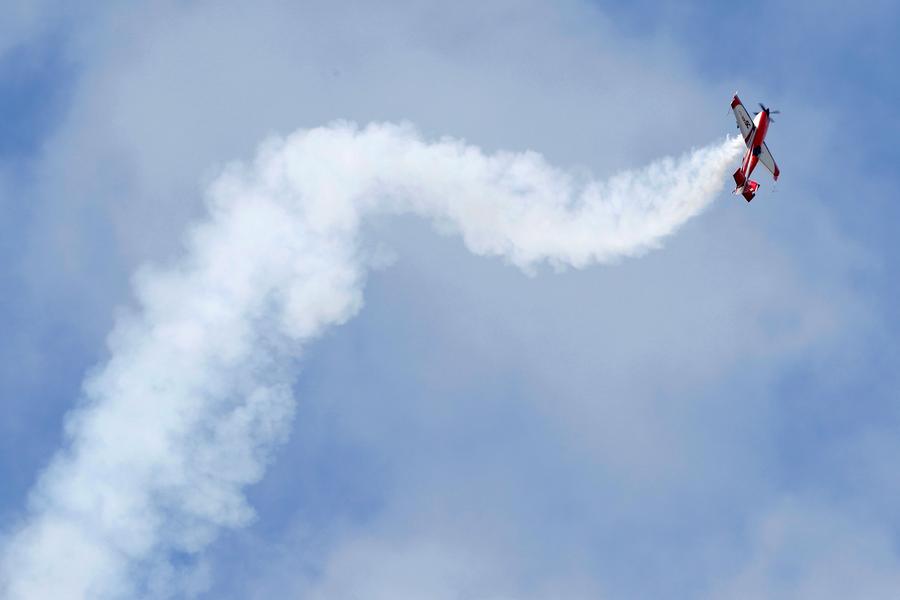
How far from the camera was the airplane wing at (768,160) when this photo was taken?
165 m

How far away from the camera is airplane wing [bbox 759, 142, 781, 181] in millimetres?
164875

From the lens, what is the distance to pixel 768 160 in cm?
16612

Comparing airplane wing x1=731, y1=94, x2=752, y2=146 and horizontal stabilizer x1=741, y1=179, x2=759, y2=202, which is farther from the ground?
airplane wing x1=731, y1=94, x2=752, y2=146

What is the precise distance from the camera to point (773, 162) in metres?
167

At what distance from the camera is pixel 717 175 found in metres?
163

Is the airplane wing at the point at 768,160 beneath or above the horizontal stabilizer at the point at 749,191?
above

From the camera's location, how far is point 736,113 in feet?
536

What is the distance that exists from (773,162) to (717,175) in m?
6.41

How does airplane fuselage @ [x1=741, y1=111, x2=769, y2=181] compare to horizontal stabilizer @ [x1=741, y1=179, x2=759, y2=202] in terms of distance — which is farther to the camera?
horizontal stabilizer @ [x1=741, y1=179, x2=759, y2=202]

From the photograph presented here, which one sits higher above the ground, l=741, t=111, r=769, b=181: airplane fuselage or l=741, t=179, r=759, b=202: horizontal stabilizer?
l=741, t=111, r=769, b=181: airplane fuselage

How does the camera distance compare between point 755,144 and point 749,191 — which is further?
point 749,191

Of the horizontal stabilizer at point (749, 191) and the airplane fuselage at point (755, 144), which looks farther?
the horizontal stabilizer at point (749, 191)

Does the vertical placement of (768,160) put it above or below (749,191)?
above

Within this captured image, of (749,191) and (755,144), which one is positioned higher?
(755,144)
